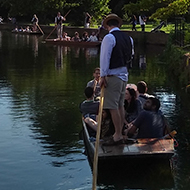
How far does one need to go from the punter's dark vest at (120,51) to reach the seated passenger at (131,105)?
1.50 metres

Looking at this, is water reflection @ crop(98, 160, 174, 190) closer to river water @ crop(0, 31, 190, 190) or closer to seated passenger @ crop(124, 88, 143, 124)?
river water @ crop(0, 31, 190, 190)

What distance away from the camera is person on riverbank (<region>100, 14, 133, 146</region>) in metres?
7.67

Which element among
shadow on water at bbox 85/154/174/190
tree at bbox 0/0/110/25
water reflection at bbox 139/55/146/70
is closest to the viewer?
shadow on water at bbox 85/154/174/190

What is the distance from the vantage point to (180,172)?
8.33 metres

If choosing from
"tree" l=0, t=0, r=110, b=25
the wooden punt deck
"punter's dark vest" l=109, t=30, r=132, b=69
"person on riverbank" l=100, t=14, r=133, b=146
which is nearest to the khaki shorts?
"person on riverbank" l=100, t=14, r=133, b=146

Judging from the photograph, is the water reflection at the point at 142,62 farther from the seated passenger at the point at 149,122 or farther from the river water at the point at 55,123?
the seated passenger at the point at 149,122

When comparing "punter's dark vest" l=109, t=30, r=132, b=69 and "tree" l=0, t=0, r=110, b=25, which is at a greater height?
"tree" l=0, t=0, r=110, b=25

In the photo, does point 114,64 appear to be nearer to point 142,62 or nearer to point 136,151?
point 136,151

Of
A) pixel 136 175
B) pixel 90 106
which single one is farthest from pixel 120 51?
pixel 90 106

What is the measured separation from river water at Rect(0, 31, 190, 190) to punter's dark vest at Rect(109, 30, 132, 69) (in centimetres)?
169

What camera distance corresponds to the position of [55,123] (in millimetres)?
11422

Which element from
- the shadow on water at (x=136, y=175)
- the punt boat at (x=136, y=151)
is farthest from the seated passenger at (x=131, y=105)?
the shadow on water at (x=136, y=175)

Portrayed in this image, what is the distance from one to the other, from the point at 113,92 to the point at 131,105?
5.45 ft

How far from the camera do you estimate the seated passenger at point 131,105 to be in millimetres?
9323
